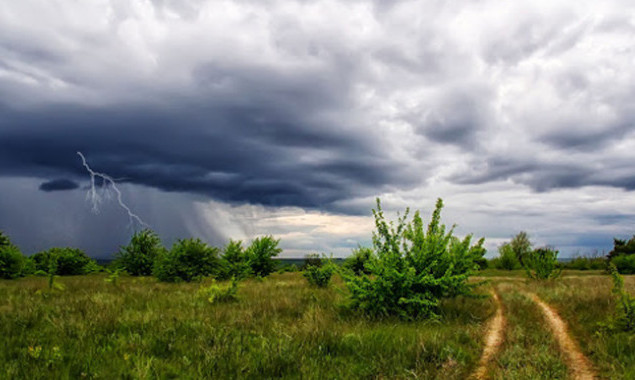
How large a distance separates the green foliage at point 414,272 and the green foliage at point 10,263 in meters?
23.3

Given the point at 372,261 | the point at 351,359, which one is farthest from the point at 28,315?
the point at 372,261

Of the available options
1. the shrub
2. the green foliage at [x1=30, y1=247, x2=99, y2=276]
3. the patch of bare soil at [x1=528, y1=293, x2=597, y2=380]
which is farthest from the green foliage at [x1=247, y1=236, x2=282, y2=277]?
the patch of bare soil at [x1=528, y1=293, x2=597, y2=380]

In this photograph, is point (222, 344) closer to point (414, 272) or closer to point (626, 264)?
point (414, 272)

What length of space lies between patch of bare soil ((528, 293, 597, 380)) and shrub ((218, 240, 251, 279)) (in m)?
16.7

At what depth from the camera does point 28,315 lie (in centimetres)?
882

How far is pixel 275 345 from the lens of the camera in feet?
21.4

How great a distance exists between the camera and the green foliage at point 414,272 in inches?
404

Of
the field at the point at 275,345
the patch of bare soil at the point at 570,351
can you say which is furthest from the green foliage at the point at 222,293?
the patch of bare soil at the point at 570,351

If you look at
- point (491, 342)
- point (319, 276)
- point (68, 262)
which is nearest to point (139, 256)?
point (68, 262)

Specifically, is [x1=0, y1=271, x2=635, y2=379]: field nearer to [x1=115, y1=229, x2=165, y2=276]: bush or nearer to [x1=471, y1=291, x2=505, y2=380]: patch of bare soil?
[x1=471, y1=291, x2=505, y2=380]: patch of bare soil

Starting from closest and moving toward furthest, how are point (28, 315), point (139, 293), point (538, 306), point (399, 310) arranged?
point (28, 315) → point (399, 310) → point (538, 306) → point (139, 293)

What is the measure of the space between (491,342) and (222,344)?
526 centimetres

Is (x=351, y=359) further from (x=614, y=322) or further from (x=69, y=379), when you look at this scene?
(x=614, y=322)

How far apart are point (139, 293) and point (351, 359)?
10.1 meters
